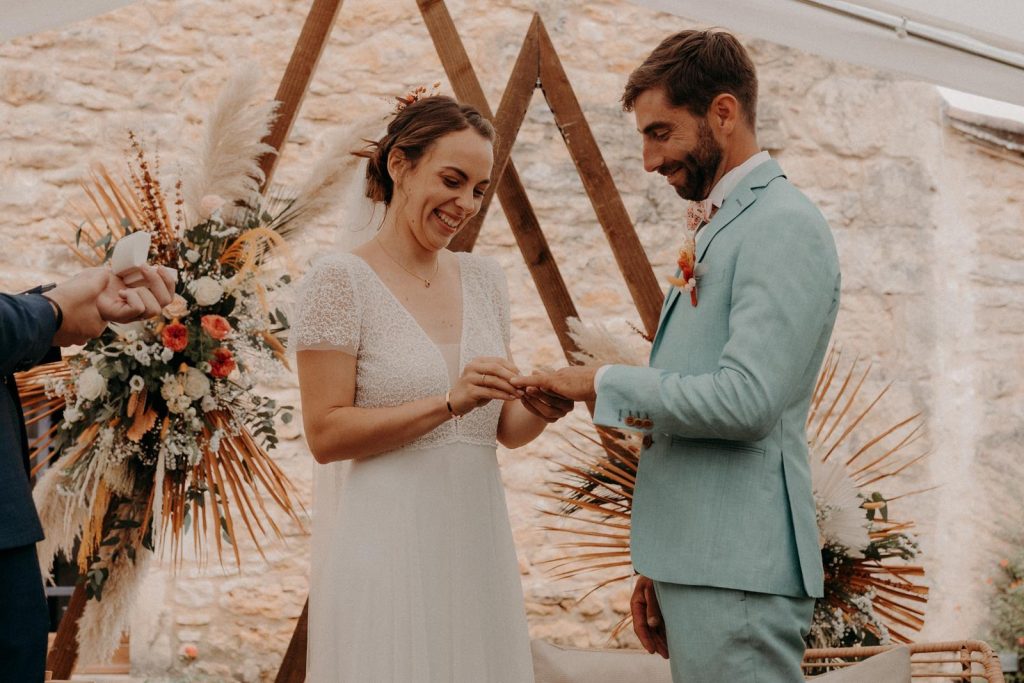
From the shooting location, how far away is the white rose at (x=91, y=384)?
8.49 ft

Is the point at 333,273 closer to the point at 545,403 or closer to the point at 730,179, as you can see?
the point at 545,403

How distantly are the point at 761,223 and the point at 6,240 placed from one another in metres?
3.74

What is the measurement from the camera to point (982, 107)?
Answer: 489cm

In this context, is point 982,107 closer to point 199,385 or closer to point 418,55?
point 418,55

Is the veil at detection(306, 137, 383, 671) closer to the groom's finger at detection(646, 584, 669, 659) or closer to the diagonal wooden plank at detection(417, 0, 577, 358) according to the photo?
the diagonal wooden plank at detection(417, 0, 577, 358)

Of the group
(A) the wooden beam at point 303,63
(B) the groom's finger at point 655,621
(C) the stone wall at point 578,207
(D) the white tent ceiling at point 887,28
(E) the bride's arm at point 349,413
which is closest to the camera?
(B) the groom's finger at point 655,621

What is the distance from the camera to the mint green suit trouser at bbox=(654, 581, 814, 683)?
5.45 ft

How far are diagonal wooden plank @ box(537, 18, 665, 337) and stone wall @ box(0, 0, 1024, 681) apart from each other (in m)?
1.63

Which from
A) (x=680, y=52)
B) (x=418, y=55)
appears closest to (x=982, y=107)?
(x=418, y=55)

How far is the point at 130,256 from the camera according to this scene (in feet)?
6.09

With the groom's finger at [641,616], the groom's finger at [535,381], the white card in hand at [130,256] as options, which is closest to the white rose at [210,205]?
the white card in hand at [130,256]

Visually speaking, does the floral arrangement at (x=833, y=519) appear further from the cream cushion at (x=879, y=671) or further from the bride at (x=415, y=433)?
the bride at (x=415, y=433)

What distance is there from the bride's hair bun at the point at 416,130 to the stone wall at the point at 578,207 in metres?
2.13

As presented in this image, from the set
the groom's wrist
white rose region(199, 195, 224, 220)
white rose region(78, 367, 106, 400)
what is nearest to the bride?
the groom's wrist
